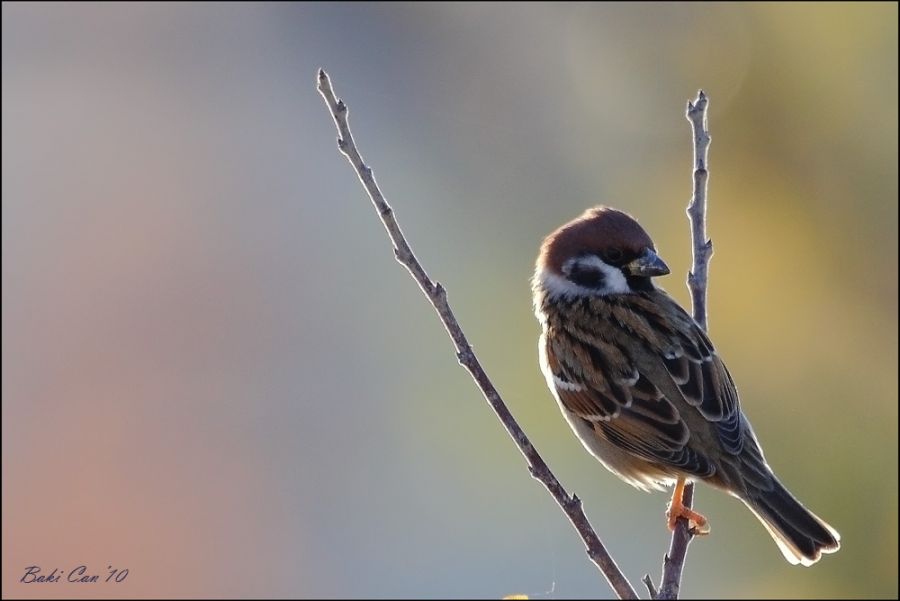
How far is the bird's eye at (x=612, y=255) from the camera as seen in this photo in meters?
3.62

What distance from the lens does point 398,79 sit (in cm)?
1074

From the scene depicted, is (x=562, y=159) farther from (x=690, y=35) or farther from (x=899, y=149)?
(x=899, y=149)

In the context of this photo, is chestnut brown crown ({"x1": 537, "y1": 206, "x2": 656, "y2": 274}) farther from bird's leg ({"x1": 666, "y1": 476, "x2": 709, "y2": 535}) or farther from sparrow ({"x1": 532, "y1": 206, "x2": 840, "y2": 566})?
bird's leg ({"x1": 666, "y1": 476, "x2": 709, "y2": 535})

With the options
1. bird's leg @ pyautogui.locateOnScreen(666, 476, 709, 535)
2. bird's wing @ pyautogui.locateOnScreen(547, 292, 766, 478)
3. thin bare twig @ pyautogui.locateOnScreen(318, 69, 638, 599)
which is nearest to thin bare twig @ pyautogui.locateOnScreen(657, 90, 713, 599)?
bird's leg @ pyautogui.locateOnScreen(666, 476, 709, 535)

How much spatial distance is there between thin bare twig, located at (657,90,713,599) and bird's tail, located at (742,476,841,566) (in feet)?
0.79

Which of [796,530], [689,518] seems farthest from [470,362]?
[796,530]

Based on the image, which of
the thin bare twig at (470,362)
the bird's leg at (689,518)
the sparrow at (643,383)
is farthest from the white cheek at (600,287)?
the thin bare twig at (470,362)

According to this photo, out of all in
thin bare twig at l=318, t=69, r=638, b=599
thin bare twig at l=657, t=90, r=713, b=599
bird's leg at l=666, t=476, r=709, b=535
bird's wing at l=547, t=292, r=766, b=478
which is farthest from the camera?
bird's wing at l=547, t=292, r=766, b=478

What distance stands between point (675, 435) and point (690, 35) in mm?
6387

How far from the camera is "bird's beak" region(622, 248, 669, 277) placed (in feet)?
11.7

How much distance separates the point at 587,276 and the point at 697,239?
0.47m

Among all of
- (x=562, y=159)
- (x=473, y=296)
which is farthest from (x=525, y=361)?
(x=562, y=159)

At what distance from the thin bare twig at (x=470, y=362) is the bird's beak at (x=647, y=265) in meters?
1.20

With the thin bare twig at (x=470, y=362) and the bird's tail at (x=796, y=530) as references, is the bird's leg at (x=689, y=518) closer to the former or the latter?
the bird's tail at (x=796, y=530)
